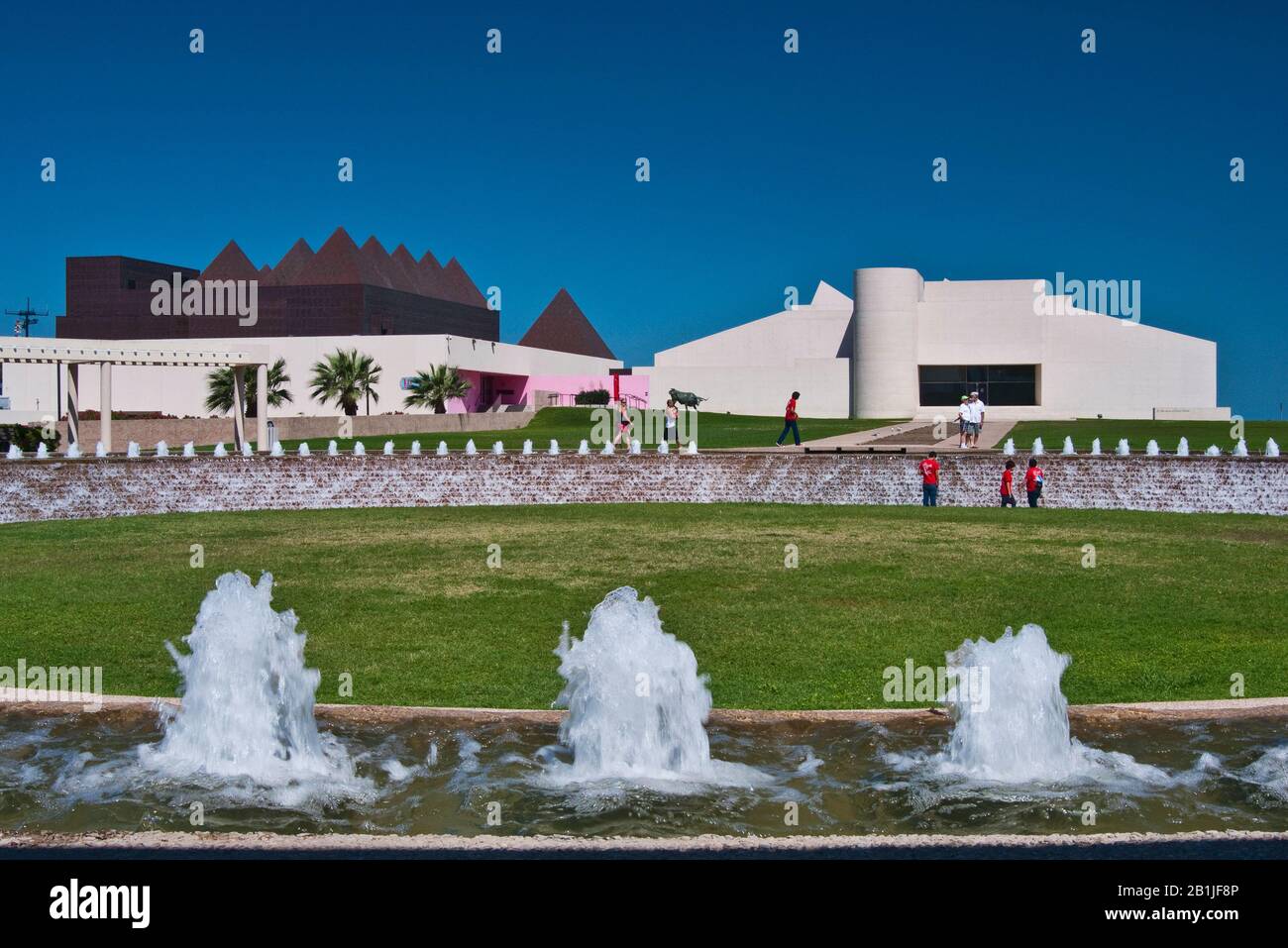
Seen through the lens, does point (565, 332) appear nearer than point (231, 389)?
No

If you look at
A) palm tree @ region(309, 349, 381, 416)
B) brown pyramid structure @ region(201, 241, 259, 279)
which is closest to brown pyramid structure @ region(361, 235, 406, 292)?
brown pyramid structure @ region(201, 241, 259, 279)

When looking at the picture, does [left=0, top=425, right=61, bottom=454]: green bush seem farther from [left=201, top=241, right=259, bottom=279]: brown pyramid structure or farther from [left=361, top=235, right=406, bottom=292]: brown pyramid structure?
[left=201, top=241, right=259, bottom=279]: brown pyramid structure

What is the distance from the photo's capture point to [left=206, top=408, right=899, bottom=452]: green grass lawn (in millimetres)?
39000

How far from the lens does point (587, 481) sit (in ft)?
90.5

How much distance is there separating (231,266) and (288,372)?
18386 millimetres

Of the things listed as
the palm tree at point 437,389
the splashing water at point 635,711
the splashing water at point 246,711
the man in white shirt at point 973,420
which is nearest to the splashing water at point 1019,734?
the splashing water at point 635,711

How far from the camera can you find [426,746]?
7.19 meters

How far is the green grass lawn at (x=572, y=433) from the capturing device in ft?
128

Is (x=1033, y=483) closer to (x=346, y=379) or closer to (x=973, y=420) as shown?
(x=973, y=420)

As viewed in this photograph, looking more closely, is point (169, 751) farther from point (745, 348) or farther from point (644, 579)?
point (745, 348)

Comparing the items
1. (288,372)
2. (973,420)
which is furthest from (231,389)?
(973,420)

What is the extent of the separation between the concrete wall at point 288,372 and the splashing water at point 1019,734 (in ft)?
179

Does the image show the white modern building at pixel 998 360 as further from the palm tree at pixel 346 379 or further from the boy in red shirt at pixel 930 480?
the boy in red shirt at pixel 930 480
